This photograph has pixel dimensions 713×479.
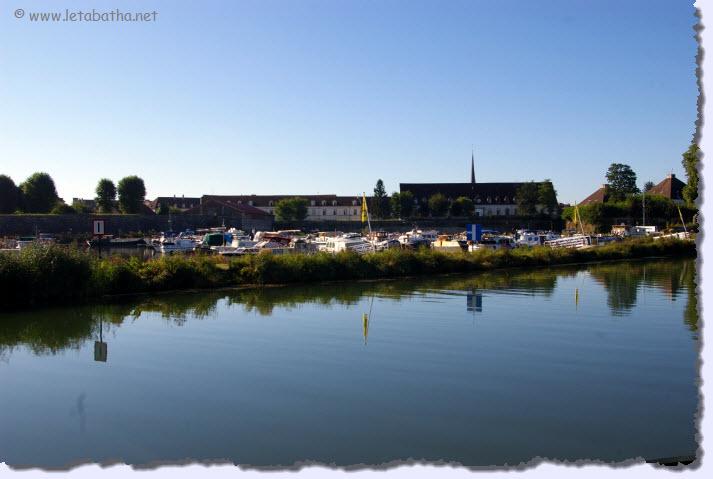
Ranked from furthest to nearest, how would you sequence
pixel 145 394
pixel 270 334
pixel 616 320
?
pixel 616 320
pixel 270 334
pixel 145 394

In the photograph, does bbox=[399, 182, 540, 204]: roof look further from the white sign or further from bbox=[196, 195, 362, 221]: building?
the white sign

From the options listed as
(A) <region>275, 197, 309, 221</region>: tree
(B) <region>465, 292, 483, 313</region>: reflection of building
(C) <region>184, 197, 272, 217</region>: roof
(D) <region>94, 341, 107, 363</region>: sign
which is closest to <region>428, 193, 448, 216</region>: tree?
(A) <region>275, 197, 309, 221</region>: tree

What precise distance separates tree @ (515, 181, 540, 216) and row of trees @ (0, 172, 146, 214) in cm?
4918

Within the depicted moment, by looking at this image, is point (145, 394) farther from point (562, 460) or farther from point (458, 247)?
point (458, 247)

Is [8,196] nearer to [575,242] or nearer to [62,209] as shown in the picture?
[62,209]

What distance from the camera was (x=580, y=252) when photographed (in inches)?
1538

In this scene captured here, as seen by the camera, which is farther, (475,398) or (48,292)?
(48,292)

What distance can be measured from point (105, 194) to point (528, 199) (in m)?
54.4

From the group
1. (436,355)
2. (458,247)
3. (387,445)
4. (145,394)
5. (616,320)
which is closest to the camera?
(387,445)

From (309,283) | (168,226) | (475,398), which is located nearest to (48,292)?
(309,283)

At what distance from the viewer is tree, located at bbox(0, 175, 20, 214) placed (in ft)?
247

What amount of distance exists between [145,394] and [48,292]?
408 inches

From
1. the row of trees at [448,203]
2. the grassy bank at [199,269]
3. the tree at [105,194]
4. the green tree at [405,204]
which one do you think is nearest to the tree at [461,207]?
the row of trees at [448,203]

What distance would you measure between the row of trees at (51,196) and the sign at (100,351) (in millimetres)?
64872
